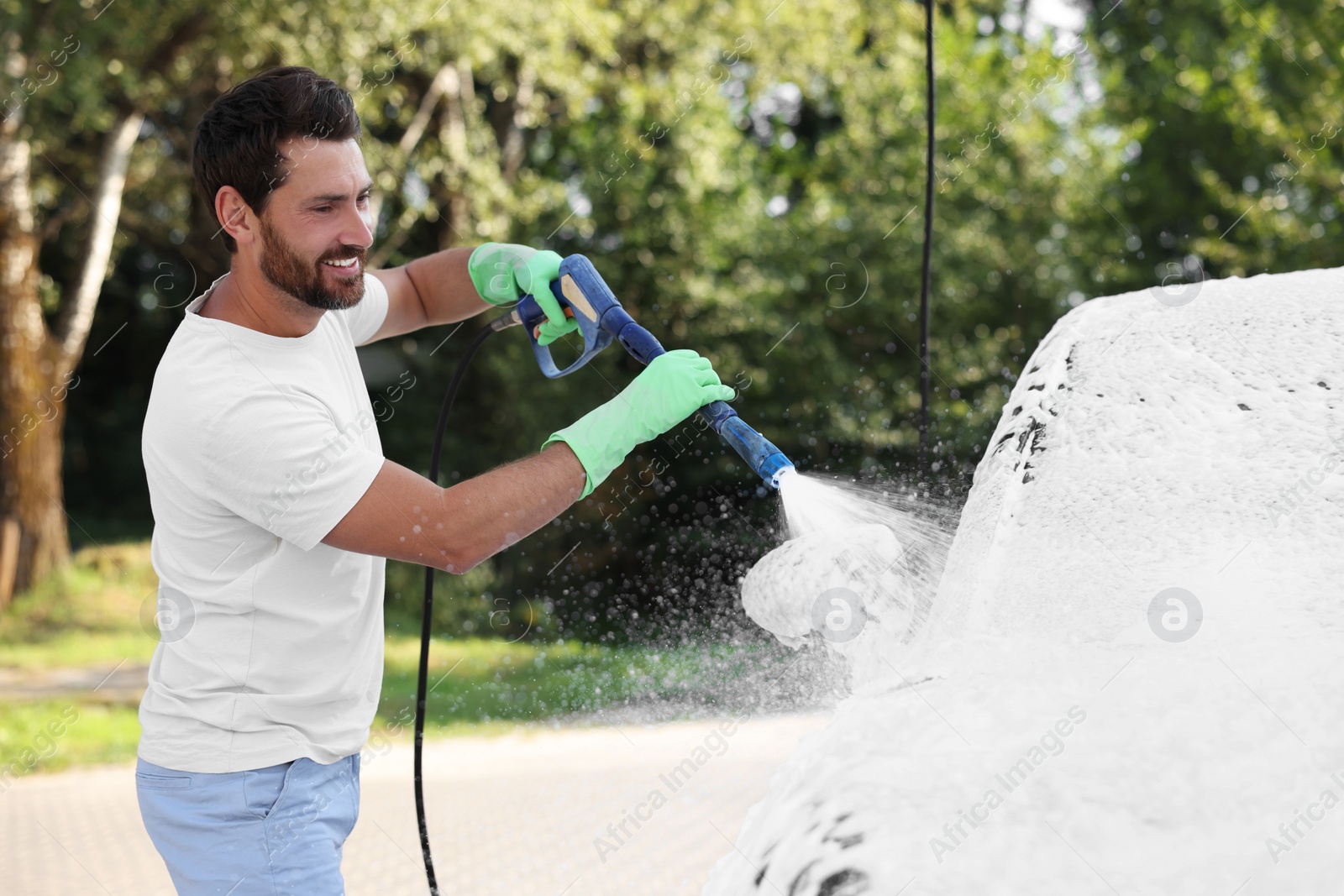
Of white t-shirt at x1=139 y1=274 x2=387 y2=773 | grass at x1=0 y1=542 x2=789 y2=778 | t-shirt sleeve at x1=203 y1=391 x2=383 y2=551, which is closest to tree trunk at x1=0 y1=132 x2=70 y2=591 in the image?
grass at x1=0 y1=542 x2=789 y2=778

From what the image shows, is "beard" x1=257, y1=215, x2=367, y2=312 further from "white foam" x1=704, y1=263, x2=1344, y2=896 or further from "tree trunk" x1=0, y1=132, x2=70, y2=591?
"tree trunk" x1=0, y1=132, x2=70, y2=591

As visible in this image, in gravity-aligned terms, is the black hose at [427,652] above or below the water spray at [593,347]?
below

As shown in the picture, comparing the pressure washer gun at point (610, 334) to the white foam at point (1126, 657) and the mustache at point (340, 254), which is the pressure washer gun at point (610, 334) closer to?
the white foam at point (1126, 657)

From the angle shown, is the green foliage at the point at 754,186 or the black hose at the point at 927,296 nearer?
the black hose at the point at 927,296

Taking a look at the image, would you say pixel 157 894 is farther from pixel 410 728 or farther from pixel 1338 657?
pixel 1338 657

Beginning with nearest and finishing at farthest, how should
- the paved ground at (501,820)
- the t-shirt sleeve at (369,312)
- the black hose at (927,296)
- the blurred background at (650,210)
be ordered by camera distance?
1. the black hose at (927,296)
2. the t-shirt sleeve at (369,312)
3. the paved ground at (501,820)
4. the blurred background at (650,210)

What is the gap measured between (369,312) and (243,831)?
1035 millimetres

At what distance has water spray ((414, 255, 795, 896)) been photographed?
5.98ft

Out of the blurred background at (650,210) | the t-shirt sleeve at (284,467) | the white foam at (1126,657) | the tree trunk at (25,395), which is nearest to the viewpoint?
the white foam at (1126,657)

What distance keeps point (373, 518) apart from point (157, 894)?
10.4ft

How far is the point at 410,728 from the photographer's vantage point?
291 inches

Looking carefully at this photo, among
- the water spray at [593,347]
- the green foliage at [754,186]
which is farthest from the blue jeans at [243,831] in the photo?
the green foliage at [754,186]

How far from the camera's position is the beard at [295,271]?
1.72 metres

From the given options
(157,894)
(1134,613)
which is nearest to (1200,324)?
(1134,613)
